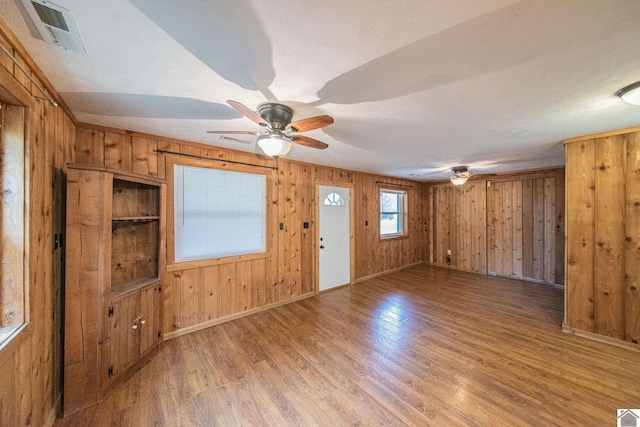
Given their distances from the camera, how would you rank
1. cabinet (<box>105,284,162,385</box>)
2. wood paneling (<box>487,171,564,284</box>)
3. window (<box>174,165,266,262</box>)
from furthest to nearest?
1. wood paneling (<box>487,171,564,284</box>)
2. window (<box>174,165,266,262</box>)
3. cabinet (<box>105,284,162,385</box>)

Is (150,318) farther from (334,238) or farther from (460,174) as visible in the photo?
(460,174)

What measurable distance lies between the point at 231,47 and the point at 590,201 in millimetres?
3995

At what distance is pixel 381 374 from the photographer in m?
2.08

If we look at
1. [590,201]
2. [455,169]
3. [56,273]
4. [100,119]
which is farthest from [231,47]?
[455,169]

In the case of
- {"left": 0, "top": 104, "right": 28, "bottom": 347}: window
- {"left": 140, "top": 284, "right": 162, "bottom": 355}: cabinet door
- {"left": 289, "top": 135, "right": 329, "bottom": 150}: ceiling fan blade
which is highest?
{"left": 289, "top": 135, "right": 329, "bottom": 150}: ceiling fan blade

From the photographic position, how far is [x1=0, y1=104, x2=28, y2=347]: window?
4.01 ft

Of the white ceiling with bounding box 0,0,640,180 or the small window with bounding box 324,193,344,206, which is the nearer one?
the white ceiling with bounding box 0,0,640,180

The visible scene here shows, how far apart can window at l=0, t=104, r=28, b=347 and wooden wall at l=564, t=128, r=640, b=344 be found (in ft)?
16.4

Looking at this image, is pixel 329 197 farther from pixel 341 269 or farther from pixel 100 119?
pixel 100 119

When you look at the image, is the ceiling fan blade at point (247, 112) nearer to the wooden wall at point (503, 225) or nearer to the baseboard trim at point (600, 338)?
the baseboard trim at point (600, 338)

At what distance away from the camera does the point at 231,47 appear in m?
1.15

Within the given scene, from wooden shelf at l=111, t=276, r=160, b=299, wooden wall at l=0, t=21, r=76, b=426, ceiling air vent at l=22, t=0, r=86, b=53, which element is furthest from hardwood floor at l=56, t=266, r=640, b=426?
ceiling air vent at l=22, t=0, r=86, b=53

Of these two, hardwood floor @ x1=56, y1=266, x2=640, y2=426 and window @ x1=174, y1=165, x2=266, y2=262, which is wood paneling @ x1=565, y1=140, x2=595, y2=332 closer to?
hardwood floor @ x1=56, y1=266, x2=640, y2=426

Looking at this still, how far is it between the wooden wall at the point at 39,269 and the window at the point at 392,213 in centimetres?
522
